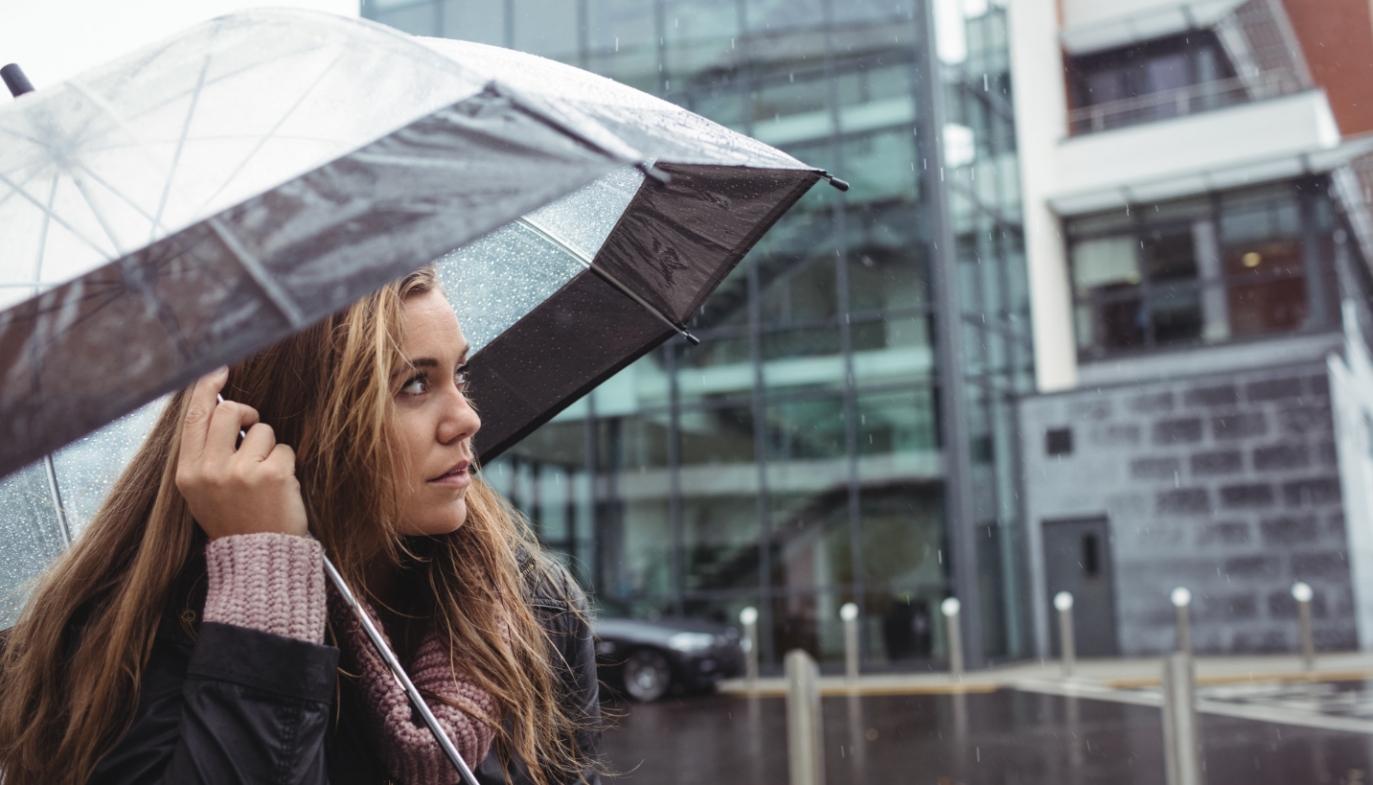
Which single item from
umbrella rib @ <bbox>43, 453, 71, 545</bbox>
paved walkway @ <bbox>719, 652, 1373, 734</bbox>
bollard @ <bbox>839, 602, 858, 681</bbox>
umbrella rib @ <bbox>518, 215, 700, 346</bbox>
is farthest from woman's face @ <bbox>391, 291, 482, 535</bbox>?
bollard @ <bbox>839, 602, 858, 681</bbox>

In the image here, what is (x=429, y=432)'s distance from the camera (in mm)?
1775

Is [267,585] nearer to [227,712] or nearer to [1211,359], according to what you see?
[227,712]

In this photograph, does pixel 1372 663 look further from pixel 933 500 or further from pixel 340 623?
pixel 340 623

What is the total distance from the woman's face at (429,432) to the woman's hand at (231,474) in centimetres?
23

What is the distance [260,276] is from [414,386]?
0.53 meters

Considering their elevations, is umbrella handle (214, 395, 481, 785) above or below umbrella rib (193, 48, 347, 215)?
below

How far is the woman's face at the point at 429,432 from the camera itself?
1.77m

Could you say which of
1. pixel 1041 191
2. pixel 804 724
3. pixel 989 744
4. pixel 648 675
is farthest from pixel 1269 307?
pixel 804 724

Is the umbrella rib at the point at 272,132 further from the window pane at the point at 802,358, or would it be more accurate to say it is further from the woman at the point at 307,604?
the window pane at the point at 802,358

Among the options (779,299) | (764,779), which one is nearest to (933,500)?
(779,299)

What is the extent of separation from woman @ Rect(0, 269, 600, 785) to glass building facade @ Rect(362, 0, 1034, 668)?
598 inches

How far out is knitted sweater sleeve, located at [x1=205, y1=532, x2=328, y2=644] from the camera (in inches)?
57.7

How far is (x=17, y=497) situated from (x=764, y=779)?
707cm

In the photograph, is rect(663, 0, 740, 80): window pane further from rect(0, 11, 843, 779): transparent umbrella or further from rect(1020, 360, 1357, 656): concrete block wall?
rect(0, 11, 843, 779): transparent umbrella
